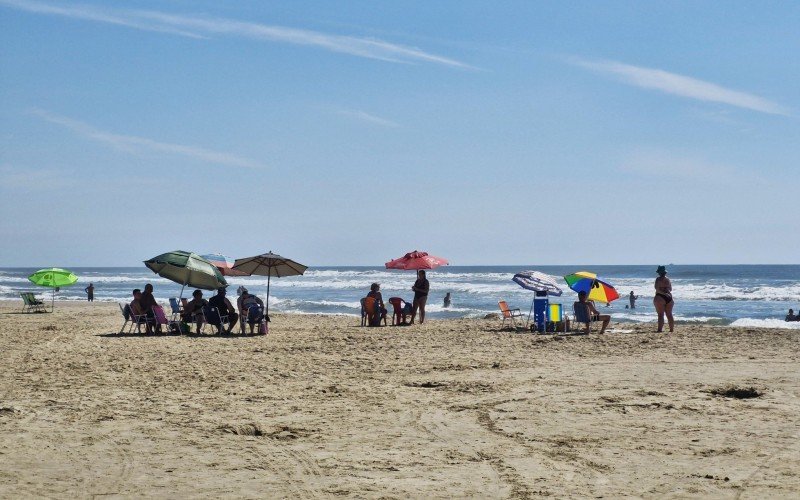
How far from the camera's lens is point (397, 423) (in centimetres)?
732

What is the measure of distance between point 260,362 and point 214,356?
1.12 meters

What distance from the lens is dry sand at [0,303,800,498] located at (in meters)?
5.43

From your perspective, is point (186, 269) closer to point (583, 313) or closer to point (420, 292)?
point (420, 292)

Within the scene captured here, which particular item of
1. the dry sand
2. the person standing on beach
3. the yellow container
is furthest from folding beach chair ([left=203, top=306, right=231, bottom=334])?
the yellow container

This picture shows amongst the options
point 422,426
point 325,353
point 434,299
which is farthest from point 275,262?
point 434,299

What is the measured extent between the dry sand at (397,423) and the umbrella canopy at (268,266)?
4717 mm

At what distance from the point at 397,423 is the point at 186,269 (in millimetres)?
10037

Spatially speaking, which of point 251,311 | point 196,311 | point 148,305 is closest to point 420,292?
point 251,311

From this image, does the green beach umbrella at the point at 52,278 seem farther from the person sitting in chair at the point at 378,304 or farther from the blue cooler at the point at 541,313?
the blue cooler at the point at 541,313

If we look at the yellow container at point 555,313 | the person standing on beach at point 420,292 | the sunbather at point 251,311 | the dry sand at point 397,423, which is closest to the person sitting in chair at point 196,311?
the sunbather at point 251,311

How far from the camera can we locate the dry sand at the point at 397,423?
5.43m

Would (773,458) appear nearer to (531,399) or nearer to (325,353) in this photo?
(531,399)


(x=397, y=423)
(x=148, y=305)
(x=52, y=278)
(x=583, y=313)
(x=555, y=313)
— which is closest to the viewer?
(x=397, y=423)

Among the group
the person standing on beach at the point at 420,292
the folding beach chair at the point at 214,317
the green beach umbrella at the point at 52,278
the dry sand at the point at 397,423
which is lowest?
the dry sand at the point at 397,423
